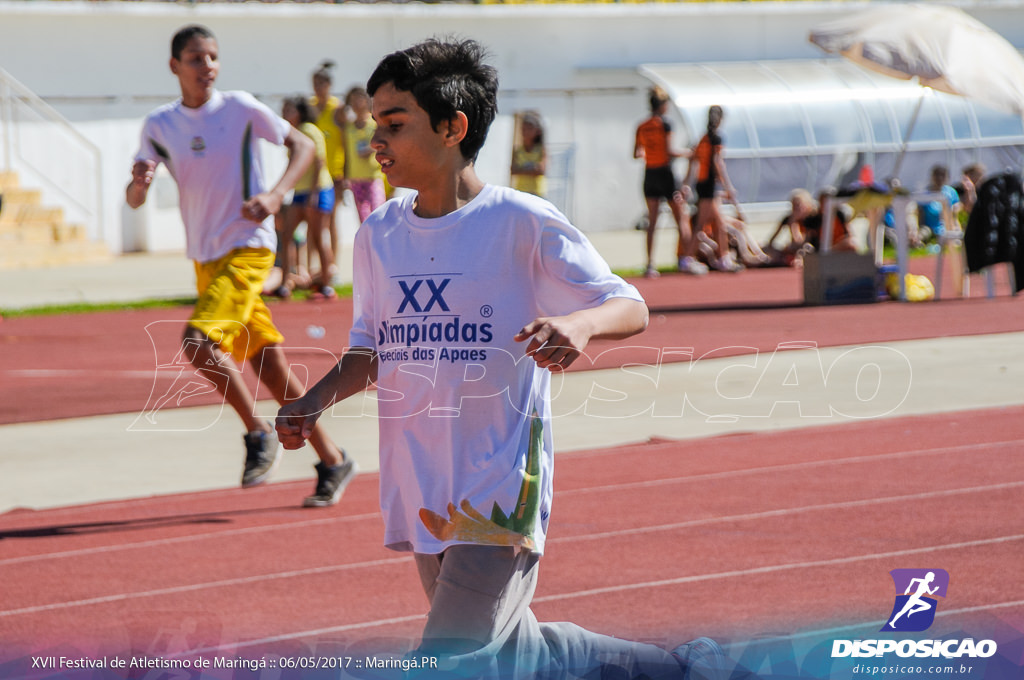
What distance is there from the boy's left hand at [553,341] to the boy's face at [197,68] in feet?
14.0

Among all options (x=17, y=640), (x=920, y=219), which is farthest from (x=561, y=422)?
(x=920, y=219)

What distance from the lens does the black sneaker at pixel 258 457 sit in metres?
6.96

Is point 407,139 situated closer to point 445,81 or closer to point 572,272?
point 445,81

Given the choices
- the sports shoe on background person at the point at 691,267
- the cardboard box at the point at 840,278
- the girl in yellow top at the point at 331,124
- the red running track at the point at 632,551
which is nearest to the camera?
the red running track at the point at 632,551

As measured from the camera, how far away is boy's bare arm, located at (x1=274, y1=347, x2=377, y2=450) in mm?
3436

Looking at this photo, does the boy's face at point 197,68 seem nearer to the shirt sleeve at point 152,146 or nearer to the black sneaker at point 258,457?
the shirt sleeve at point 152,146

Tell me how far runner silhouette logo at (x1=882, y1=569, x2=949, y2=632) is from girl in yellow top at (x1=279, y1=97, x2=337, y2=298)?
11.1 meters

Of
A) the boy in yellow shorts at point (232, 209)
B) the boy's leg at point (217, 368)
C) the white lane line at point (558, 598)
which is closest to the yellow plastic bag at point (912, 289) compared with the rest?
the boy in yellow shorts at point (232, 209)

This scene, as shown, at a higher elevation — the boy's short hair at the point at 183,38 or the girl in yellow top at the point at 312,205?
the boy's short hair at the point at 183,38

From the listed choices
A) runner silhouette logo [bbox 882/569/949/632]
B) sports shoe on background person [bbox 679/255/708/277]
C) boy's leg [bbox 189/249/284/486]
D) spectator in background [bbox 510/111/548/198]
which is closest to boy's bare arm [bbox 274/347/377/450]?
runner silhouette logo [bbox 882/569/949/632]

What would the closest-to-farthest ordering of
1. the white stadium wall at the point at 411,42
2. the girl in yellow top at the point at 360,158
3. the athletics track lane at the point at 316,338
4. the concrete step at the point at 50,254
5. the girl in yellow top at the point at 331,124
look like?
the athletics track lane at the point at 316,338, the girl in yellow top at the point at 360,158, the girl in yellow top at the point at 331,124, the concrete step at the point at 50,254, the white stadium wall at the point at 411,42

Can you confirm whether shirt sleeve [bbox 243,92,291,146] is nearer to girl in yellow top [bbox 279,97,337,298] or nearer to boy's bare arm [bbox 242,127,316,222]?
boy's bare arm [bbox 242,127,316,222]

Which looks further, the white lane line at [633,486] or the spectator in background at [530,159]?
the spectator in background at [530,159]

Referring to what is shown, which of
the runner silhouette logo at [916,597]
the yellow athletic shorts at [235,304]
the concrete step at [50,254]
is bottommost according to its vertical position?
the concrete step at [50,254]
